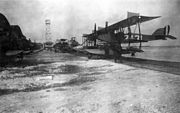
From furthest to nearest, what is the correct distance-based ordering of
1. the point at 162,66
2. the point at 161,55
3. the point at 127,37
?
the point at 161,55, the point at 127,37, the point at 162,66

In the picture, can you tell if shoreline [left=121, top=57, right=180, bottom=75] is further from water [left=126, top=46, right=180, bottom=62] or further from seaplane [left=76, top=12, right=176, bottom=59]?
water [left=126, top=46, right=180, bottom=62]

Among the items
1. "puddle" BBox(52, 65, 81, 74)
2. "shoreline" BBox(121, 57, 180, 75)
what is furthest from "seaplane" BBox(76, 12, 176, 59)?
"puddle" BBox(52, 65, 81, 74)

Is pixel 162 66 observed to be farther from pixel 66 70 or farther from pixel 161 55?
pixel 161 55

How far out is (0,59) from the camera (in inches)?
492

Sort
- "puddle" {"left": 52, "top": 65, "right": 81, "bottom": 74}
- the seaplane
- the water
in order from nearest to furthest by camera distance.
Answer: "puddle" {"left": 52, "top": 65, "right": 81, "bottom": 74} → the seaplane → the water

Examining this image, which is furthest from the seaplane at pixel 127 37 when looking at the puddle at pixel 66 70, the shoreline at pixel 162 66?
the puddle at pixel 66 70

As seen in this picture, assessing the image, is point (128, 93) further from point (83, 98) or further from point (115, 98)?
point (83, 98)

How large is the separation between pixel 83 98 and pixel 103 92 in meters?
0.69

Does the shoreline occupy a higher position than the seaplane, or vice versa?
the seaplane

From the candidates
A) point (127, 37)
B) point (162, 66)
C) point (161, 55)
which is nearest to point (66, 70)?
point (162, 66)

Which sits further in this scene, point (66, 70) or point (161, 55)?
point (161, 55)

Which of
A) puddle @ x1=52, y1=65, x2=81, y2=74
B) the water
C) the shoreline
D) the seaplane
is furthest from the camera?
the water

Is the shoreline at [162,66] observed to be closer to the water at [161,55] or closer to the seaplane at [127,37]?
the seaplane at [127,37]

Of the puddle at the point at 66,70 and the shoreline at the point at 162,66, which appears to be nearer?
the shoreline at the point at 162,66
